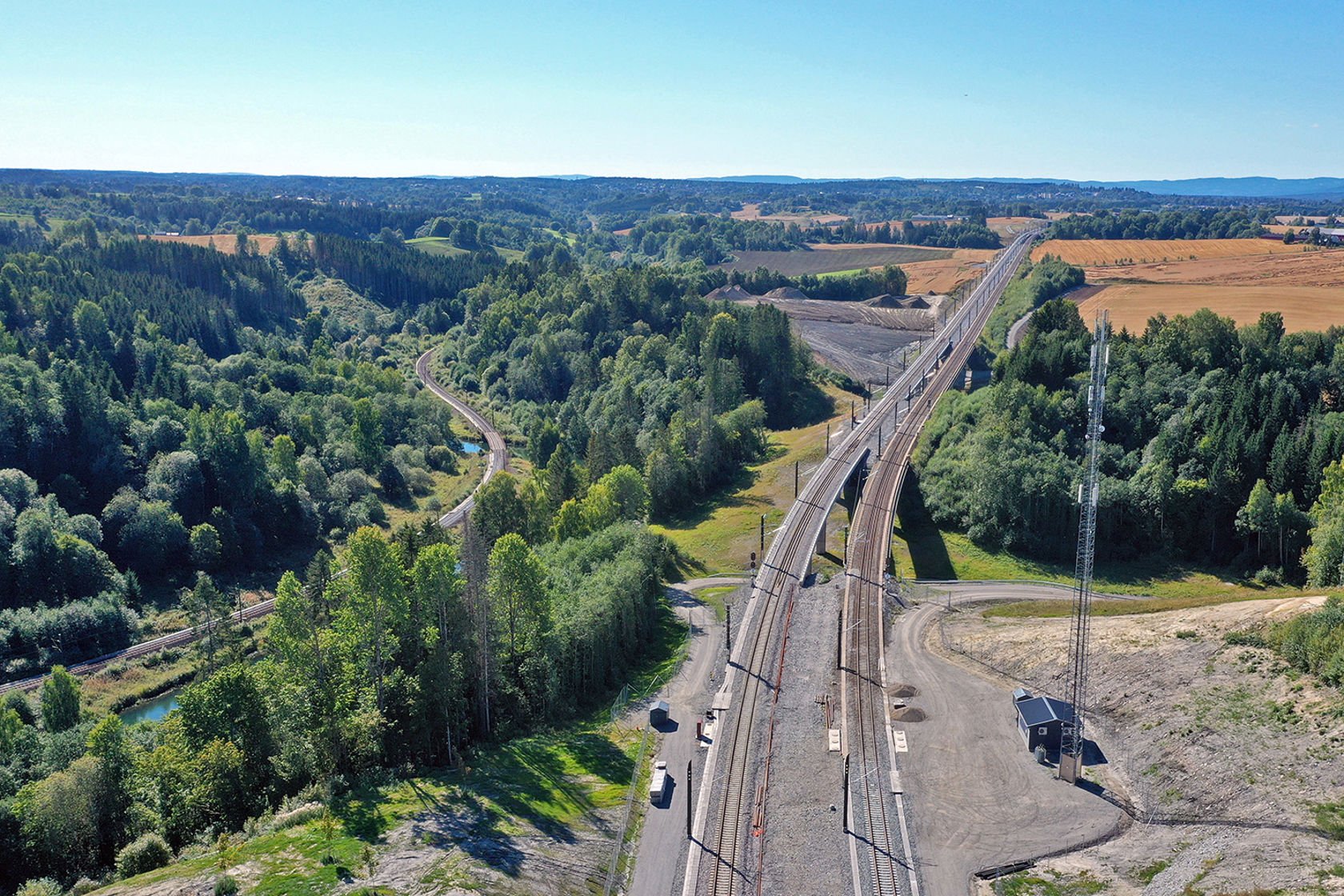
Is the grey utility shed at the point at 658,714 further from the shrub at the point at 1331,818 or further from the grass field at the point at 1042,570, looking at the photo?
Answer: the grass field at the point at 1042,570

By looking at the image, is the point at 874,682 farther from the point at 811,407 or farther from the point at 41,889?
the point at 811,407

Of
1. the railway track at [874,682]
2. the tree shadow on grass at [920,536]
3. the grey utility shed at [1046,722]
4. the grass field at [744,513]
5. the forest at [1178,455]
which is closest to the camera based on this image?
the railway track at [874,682]

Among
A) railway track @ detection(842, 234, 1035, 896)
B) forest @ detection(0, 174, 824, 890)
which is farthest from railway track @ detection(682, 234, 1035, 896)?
forest @ detection(0, 174, 824, 890)

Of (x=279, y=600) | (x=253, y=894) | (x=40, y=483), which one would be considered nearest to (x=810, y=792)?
(x=253, y=894)

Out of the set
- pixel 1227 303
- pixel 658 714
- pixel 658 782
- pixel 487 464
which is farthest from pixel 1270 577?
pixel 487 464

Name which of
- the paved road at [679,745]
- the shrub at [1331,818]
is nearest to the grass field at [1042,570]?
the paved road at [679,745]
